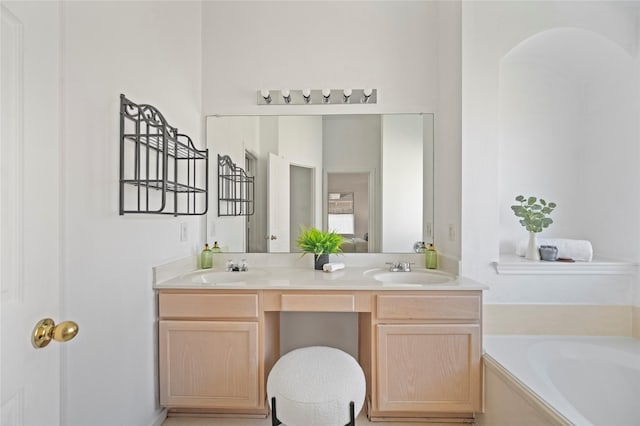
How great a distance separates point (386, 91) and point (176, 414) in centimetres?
237

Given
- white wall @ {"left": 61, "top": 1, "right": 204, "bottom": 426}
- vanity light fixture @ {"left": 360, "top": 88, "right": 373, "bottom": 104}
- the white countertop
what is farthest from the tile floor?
vanity light fixture @ {"left": 360, "top": 88, "right": 373, "bottom": 104}

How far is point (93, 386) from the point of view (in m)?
1.26

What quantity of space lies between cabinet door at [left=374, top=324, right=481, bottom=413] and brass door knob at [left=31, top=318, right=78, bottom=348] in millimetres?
1348

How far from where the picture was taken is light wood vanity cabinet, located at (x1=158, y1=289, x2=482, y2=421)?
5.64ft

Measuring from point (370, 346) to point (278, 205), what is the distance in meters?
1.11

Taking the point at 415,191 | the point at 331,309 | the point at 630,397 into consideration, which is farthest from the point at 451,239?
the point at 630,397

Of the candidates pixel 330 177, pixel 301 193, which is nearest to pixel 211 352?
pixel 301 193

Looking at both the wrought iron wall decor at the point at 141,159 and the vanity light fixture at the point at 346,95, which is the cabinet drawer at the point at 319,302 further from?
the vanity light fixture at the point at 346,95

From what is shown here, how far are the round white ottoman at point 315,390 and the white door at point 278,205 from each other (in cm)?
97

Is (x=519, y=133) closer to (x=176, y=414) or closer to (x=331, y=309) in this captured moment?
(x=331, y=309)

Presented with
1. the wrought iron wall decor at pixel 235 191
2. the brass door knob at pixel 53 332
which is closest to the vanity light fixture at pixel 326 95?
the wrought iron wall decor at pixel 235 191

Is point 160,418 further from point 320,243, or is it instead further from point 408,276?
point 408,276

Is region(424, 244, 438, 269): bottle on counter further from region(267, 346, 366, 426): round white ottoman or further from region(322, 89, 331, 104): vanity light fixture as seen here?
region(322, 89, 331, 104): vanity light fixture

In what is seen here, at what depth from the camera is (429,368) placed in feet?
5.65
